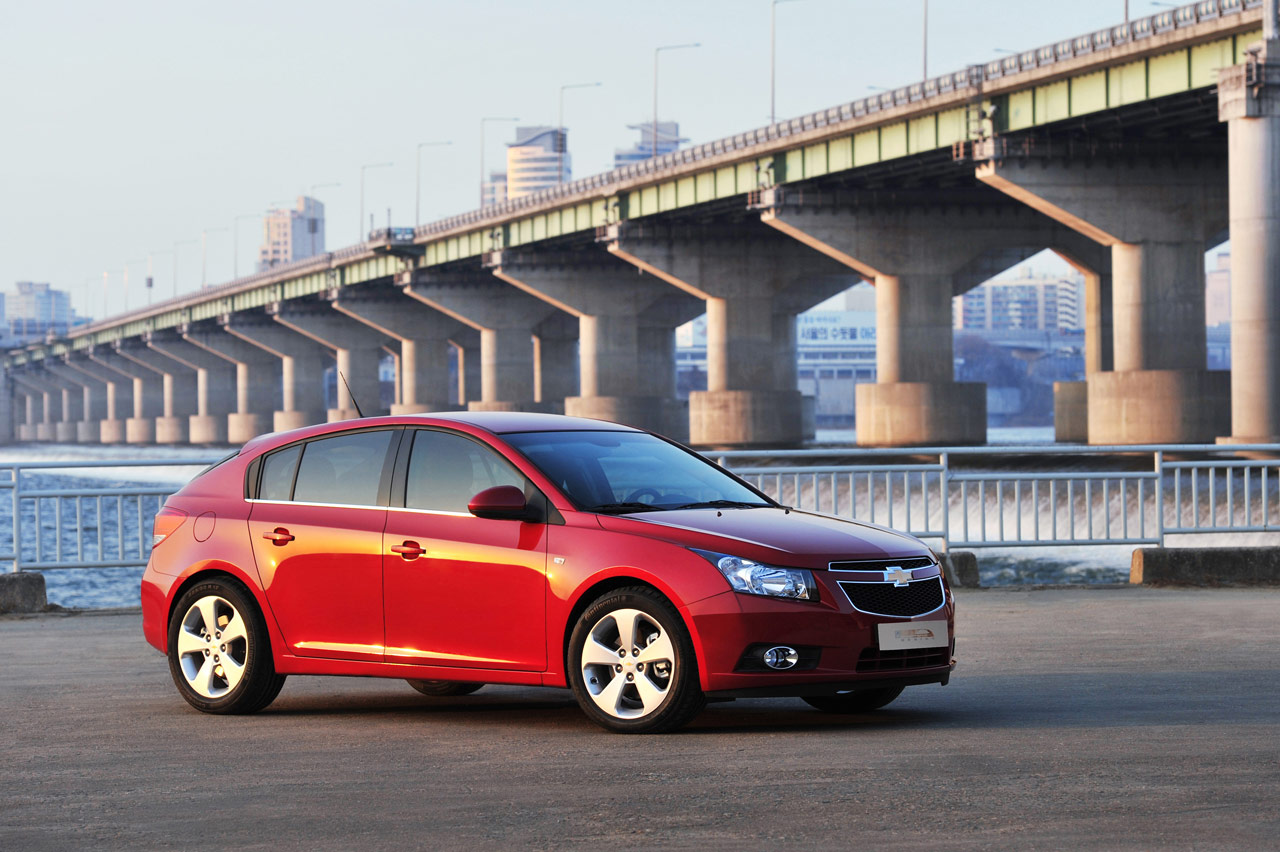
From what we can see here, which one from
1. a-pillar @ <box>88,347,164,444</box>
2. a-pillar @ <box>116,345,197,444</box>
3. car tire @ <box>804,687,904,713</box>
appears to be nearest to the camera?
car tire @ <box>804,687,904,713</box>

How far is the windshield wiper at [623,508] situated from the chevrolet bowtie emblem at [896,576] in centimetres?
115

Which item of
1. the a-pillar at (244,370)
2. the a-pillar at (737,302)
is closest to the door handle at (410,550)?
the a-pillar at (737,302)

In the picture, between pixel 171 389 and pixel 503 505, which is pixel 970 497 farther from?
pixel 171 389

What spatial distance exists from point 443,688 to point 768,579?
280 cm

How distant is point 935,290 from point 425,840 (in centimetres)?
5521

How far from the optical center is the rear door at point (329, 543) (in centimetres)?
905

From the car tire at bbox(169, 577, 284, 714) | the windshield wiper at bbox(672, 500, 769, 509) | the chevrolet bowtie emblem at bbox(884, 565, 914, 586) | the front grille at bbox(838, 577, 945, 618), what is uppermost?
the windshield wiper at bbox(672, 500, 769, 509)

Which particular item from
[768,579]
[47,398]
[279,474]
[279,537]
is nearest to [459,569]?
[279,537]

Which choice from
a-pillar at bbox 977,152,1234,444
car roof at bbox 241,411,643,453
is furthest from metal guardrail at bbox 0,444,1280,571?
a-pillar at bbox 977,152,1234,444

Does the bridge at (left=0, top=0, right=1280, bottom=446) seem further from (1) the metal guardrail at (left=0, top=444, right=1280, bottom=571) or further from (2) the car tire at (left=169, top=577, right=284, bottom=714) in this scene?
(2) the car tire at (left=169, top=577, right=284, bottom=714)

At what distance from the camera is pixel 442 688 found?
399 inches

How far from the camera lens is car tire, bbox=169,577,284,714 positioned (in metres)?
9.34

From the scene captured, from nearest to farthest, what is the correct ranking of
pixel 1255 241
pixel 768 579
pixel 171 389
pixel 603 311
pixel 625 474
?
pixel 768 579
pixel 625 474
pixel 1255 241
pixel 603 311
pixel 171 389

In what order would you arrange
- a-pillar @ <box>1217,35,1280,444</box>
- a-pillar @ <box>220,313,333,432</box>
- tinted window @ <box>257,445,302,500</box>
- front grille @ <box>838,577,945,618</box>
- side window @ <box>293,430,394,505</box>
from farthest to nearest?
a-pillar @ <box>220,313,333,432</box>
a-pillar @ <box>1217,35,1280,444</box>
tinted window @ <box>257,445,302,500</box>
side window @ <box>293,430,394,505</box>
front grille @ <box>838,577,945,618</box>
